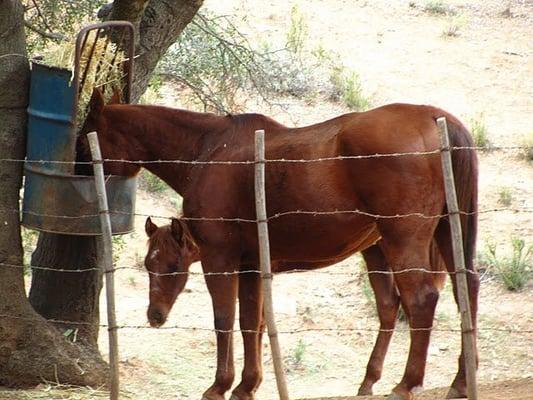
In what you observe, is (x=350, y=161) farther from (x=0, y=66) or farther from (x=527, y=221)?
(x=527, y=221)

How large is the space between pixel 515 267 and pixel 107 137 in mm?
5612

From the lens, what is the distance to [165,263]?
773 centimetres

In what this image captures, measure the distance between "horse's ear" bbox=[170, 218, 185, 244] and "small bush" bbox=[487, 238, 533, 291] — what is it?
191 inches

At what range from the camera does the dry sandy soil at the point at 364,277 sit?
32.2 ft

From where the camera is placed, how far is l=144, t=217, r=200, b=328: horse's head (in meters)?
7.67

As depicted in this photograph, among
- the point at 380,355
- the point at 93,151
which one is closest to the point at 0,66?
the point at 93,151

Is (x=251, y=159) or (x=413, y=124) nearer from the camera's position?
(x=413, y=124)

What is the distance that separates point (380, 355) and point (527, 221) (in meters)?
5.81

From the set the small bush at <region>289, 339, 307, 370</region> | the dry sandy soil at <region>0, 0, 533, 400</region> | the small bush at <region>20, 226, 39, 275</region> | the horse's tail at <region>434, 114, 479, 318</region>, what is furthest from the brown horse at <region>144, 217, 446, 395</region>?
the small bush at <region>20, 226, 39, 275</region>

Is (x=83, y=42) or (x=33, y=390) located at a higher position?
(x=83, y=42)

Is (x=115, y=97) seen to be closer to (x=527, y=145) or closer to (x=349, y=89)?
(x=527, y=145)

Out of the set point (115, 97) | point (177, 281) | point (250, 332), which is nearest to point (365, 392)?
point (250, 332)

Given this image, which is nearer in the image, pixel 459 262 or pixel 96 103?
pixel 459 262

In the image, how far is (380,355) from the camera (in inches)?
304
